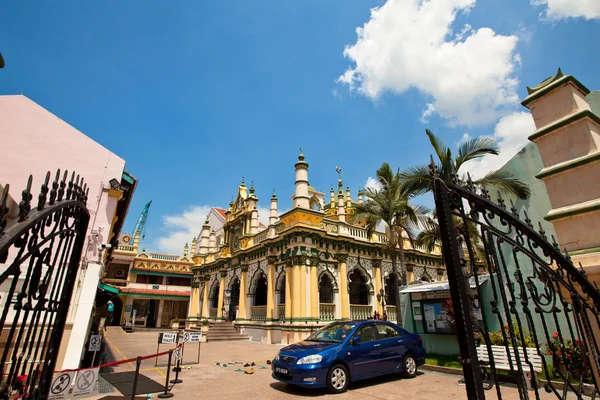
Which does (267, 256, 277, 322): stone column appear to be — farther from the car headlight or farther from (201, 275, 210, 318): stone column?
the car headlight

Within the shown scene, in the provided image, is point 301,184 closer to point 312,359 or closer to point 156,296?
point 312,359

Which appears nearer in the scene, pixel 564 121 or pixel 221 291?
pixel 564 121

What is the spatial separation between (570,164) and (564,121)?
19.0 inches

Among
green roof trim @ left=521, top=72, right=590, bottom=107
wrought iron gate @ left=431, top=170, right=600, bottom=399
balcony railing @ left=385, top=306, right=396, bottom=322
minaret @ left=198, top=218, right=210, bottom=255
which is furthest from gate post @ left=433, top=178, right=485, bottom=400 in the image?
minaret @ left=198, top=218, right=210, bottom=255

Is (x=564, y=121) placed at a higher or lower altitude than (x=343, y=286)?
higher

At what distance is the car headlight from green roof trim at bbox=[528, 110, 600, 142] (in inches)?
243

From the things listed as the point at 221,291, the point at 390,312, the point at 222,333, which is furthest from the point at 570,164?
the point at 221,291

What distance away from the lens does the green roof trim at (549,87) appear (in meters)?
3.65

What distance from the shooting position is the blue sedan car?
7531mm

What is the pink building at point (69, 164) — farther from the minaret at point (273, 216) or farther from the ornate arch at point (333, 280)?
the ornate arch at point (333, 280)

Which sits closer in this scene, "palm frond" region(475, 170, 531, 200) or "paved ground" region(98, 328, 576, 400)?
"paved ground" region(98, 328, 576, 400)

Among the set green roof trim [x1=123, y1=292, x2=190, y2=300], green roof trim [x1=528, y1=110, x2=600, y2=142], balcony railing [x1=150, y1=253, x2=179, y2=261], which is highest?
balcony railing [x1=150, y1=253, x2=179, y2=261]

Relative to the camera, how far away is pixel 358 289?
20.8 meters

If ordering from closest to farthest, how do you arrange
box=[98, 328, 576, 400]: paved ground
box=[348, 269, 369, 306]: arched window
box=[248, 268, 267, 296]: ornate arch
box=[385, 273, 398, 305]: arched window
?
box=[98, 328, 576, 400]: paved ground → box=[348, 269, 369, 306]: arched window → box=[385, 273, 398, 305]: arched window → box=[248, 268, 267, 296]: ornate arch
